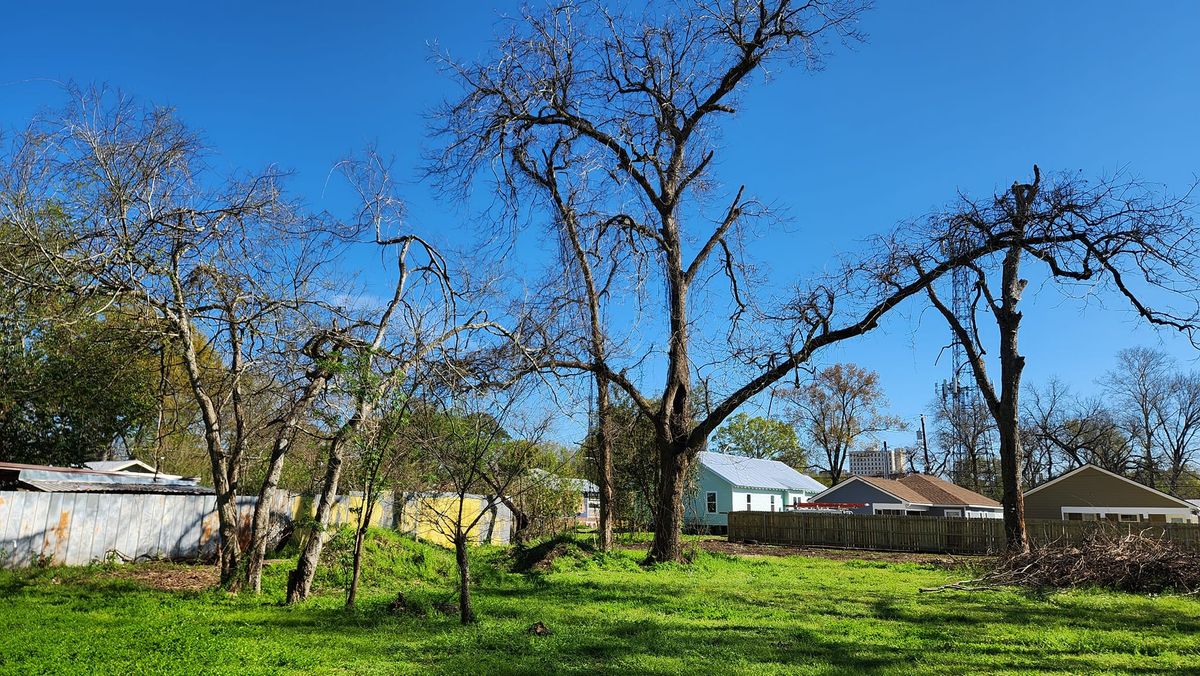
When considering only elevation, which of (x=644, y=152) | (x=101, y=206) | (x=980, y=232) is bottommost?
(x=101, y=206)

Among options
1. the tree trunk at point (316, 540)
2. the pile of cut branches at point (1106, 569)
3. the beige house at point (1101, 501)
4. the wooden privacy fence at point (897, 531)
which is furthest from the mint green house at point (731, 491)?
the tree trunk at point (316, 540)

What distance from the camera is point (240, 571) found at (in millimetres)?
10508

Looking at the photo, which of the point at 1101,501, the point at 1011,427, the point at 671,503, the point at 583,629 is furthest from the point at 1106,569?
the point at 1101,501

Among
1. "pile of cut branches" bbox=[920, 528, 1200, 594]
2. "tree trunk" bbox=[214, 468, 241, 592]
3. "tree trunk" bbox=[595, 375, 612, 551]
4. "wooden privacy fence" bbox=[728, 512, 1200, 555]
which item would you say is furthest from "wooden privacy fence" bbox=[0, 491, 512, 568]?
"wooden privacy fence" bbox=[728, 512, 1200, 555]

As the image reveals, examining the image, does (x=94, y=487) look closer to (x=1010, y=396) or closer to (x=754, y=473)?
(x=1010, y=396)

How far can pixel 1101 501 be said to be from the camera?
2958cm

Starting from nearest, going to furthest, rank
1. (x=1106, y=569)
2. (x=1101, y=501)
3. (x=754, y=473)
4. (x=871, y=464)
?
(x=1106, y=569)
(x=1101, y=501)
(x=754, y=473)
(x=871, y=464)

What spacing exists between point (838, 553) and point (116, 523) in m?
19.5

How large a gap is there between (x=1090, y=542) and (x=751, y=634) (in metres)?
10.1

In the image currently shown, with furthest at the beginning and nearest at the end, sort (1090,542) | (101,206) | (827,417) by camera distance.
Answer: (827,417), (1090,542), (101,206)

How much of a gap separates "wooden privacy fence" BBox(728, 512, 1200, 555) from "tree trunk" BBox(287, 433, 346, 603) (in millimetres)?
17484

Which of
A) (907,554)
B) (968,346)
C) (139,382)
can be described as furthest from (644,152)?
(907,554)

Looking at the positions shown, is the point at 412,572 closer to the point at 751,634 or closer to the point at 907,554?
the point at 751,634

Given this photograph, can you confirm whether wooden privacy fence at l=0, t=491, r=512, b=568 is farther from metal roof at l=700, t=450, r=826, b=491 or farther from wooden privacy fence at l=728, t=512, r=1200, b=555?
metal roof at l=700, t=450, r=826, b=491
